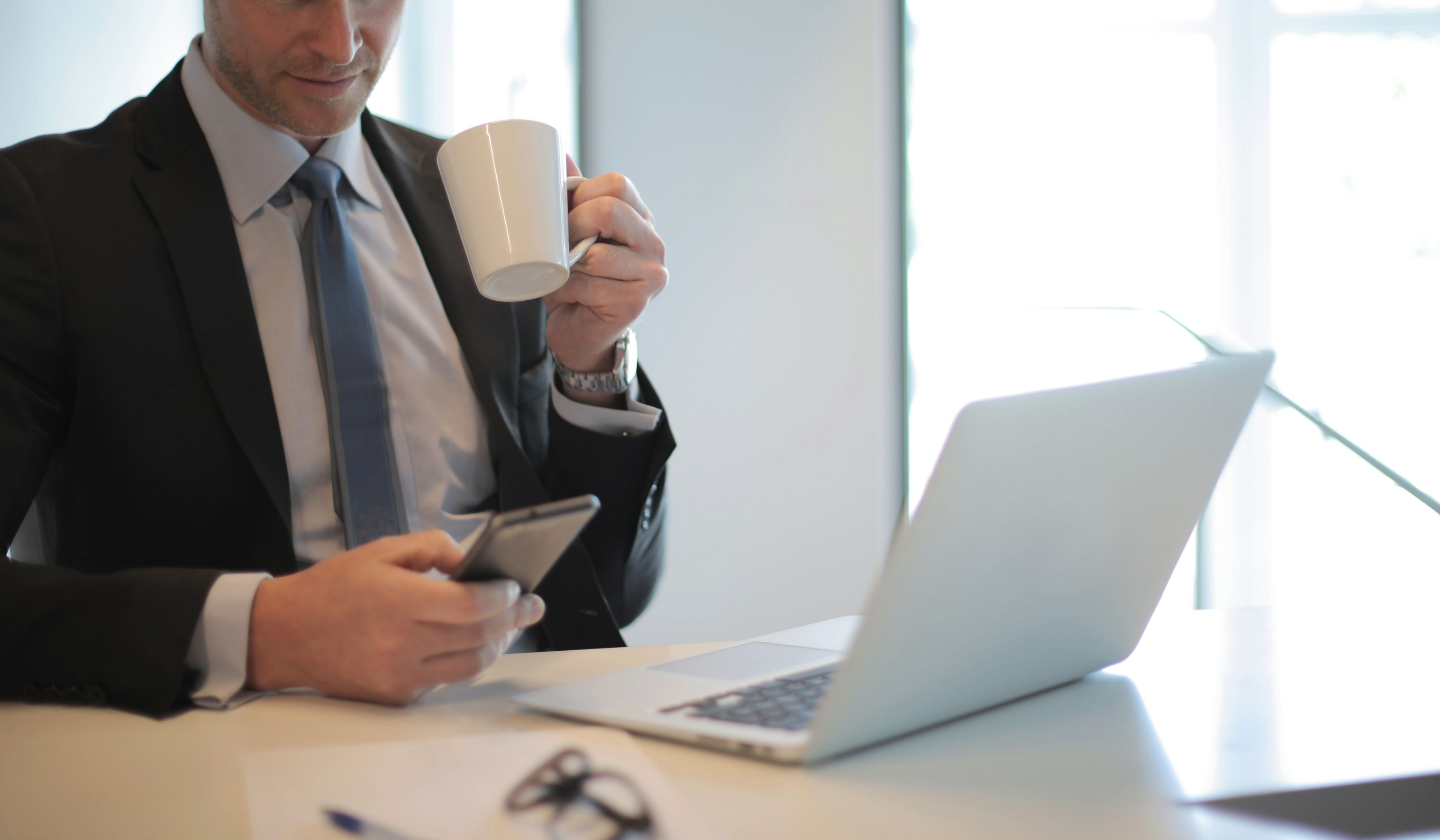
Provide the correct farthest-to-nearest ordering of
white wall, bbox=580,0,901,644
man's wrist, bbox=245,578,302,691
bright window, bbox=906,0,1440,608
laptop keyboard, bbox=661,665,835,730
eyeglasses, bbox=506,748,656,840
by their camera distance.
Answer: bright window, bbox=906,0,1440,608, white wall, bbox=580,0,901,644, man's wrist, bbox=245,578,302,691, laptop keyboard, bbox=661,665,835,730, eyeglasses, bbox=506,748,656,840

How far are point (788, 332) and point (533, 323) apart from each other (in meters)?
1.71

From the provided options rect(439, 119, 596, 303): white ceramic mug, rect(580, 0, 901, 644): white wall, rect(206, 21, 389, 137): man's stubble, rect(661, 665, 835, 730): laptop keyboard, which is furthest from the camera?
rect(580, 0, 901, 644): white wall

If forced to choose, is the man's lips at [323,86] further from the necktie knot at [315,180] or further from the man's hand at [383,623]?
the man's hand at [383,623]

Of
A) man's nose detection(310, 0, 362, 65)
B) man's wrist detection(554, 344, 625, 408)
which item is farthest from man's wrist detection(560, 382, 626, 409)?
man's nose detection(310, 0, 362, 65)

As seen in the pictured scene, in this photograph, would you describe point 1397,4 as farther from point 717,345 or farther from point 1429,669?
point 1429,669

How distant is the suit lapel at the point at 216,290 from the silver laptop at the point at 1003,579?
47 centimetres

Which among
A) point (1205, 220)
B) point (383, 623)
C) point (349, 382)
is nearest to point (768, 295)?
point (1205, 220)

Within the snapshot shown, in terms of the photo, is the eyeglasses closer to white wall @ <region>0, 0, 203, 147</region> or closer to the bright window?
white wall @ <region>0, 0, 203, 147</region>

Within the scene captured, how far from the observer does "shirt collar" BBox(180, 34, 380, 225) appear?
3.61 ft

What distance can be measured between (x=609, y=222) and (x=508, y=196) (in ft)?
0.41

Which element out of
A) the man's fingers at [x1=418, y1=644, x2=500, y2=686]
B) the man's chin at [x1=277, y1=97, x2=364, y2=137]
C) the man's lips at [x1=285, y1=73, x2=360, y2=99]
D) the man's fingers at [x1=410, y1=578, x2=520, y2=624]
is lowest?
the man's fingers at [x1=418, y1=644, x2=500, y2=686]

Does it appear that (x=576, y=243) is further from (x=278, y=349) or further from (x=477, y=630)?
(x=477, y=630)

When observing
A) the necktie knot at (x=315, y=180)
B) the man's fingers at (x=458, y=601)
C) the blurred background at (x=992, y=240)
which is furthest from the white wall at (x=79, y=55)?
the blurred background at (x=992, y=240)

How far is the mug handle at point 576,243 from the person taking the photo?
93 centimetres
